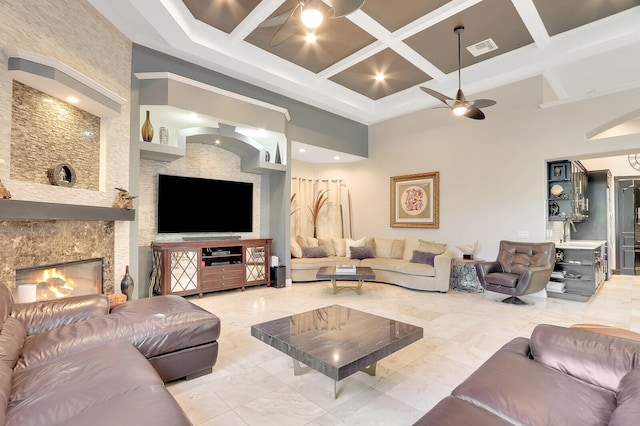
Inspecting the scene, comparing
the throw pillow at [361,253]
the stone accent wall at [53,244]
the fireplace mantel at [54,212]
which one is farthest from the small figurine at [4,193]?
the throw pillow at [361,253]

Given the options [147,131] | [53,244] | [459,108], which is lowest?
[53,244]

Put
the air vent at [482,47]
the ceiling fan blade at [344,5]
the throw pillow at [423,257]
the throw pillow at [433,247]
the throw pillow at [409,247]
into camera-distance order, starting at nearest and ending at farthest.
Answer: the ceiling fan blade at [344,5]
the air vent at [482,47]
the throw pillow at [423,257]
the throw pillow at [433,247]
the throw pillow at [409,247]

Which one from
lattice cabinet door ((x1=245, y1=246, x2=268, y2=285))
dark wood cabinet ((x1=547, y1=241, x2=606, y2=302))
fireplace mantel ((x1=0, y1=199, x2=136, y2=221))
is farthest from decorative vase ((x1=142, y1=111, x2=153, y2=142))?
dark wood cabinet ((x1=547, y1=241, x2=606, y2=302))

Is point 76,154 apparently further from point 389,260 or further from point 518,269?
point 518,269

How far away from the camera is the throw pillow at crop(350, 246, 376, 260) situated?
6.77 m

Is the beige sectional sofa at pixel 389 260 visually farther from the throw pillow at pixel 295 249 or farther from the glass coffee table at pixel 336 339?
the glass coffee table at pixel 336 339

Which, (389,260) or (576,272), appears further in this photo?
(389,260)

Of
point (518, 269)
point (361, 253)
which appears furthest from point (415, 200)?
point (518, 269)

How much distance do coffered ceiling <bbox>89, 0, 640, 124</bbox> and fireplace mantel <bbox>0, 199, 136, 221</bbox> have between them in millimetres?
2251

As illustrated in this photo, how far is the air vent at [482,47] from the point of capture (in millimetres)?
4629

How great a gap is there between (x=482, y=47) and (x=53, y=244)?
6070 millimetres

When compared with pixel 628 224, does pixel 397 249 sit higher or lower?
lower

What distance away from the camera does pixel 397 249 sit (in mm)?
6758

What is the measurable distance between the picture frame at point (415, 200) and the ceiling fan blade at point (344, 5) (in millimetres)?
4556
